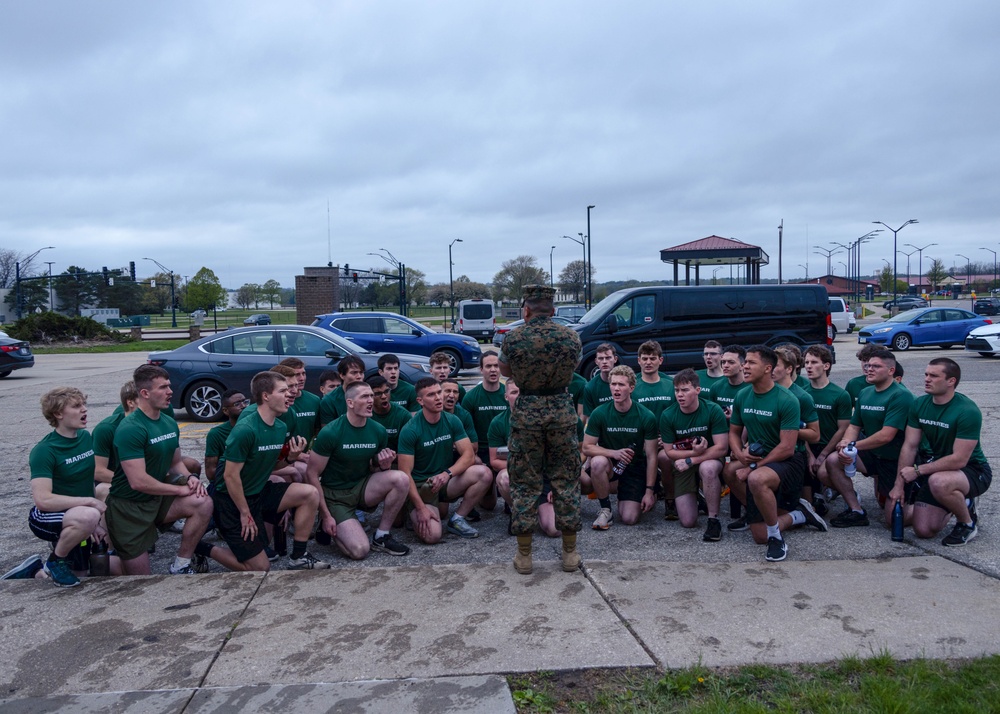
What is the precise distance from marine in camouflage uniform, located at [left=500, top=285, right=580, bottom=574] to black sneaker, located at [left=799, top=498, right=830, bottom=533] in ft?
6.62

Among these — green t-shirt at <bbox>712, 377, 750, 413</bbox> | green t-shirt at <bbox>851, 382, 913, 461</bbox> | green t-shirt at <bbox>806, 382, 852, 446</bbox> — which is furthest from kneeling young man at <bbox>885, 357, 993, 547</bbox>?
green t-shirt at <bbox>712, 377, 750, 413</bbox>

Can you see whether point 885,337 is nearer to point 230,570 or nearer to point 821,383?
point 821,383

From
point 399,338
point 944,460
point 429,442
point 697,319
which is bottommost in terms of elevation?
point 944,460

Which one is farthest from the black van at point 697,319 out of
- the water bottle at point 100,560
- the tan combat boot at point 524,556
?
the water bottle at point 100,560

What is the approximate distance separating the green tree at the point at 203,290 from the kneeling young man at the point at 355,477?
67654 mm

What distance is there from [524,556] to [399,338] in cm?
1338

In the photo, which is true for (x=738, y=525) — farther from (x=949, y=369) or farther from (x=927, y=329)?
(x=927, y=329)

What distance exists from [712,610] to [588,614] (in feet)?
2.29

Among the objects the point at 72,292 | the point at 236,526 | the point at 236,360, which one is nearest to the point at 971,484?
the point at 236,526

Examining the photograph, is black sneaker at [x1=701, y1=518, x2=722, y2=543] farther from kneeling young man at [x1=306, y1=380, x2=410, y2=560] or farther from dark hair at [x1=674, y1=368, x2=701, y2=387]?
kneeling young man at [x1=306, y1=380, x2=410, y2=560]

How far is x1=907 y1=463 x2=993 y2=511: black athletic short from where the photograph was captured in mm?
5355

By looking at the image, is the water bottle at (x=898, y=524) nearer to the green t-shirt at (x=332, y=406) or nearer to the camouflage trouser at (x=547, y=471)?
the camouflage trouser at (x=547, y=471)

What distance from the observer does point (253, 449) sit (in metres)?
5.19

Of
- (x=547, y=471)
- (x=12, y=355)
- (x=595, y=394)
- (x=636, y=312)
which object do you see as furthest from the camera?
(x=12, y=355)
